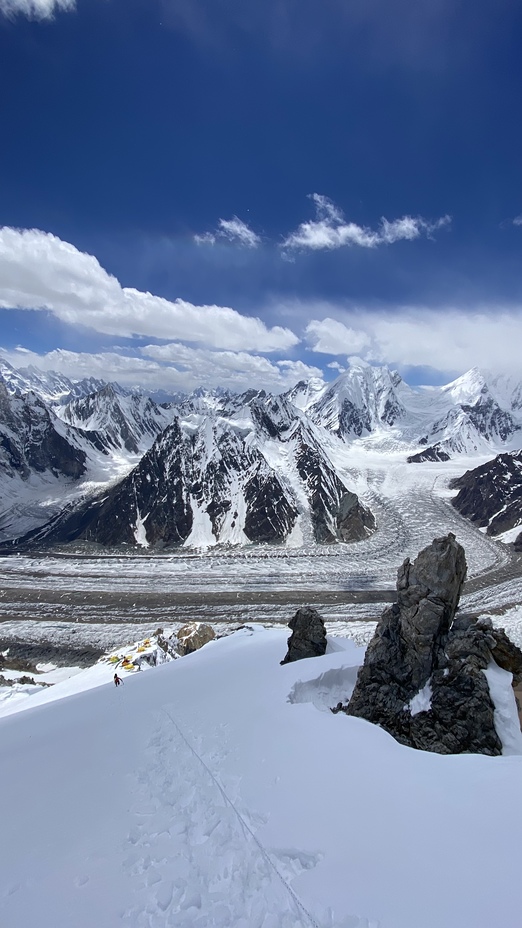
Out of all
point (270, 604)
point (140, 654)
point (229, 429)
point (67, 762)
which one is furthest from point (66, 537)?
point (67, 762)

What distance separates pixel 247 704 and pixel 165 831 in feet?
25.2

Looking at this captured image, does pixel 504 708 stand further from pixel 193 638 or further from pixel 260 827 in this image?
pixel 193 638

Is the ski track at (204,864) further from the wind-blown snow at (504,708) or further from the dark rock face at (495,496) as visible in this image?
the dark rock face at (495,496)

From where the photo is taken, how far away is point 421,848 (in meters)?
7.50

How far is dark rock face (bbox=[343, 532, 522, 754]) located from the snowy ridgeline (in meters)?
0.67

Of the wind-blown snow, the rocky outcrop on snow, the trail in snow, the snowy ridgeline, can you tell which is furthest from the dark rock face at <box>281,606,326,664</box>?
the rocky outcrop on snow

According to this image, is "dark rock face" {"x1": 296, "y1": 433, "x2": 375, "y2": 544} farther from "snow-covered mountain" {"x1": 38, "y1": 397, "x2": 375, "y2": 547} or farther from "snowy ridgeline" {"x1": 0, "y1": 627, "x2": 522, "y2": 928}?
"snowy ridgeline" {"x1": 0, "y1": 627, "x2": 522, "y2": 928}

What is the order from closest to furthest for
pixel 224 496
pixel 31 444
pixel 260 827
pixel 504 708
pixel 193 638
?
1. pixel 260 827
2. pixel 504 708
3. pixel 193 638
4. pixel 224 496
5. pixel 31 444

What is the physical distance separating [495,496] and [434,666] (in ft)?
397

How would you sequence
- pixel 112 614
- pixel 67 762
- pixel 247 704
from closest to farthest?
pixel 67 762, pixel 247 704, pixel 112 614

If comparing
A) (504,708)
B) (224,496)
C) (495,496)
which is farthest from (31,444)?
(504,708)

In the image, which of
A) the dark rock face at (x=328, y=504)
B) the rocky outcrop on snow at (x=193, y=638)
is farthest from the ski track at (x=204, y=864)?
the dark rock face at (x=328, y=504)

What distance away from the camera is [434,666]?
1606 centimetres

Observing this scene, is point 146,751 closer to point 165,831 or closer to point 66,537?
point 165,831
